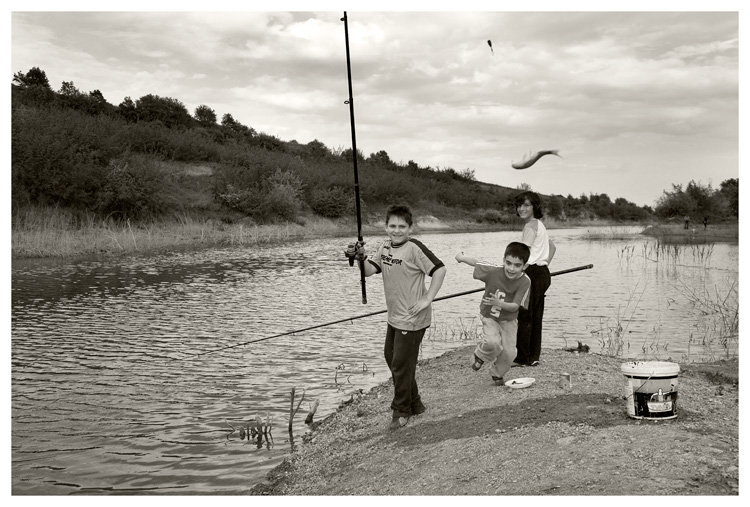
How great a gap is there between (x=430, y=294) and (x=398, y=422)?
3.99ft

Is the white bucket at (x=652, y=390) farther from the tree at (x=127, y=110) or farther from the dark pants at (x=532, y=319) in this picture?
the tree at (x=127, y=110)

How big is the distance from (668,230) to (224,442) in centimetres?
4666

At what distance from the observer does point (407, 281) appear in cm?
567

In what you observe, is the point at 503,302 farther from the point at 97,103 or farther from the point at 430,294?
the point at 97,103

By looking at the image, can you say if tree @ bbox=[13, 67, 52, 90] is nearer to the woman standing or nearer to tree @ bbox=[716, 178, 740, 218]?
tree @ bbox=[716, 178, 740, 218]

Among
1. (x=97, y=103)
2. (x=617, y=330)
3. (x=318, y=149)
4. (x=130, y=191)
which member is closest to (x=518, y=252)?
Answer: (x=617, y=330)

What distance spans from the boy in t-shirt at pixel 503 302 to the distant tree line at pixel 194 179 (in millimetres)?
35220

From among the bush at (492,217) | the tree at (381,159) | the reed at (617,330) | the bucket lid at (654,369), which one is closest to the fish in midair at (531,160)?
the bucket lid at (654,369)

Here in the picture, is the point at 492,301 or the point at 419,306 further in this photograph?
the point at 492,301

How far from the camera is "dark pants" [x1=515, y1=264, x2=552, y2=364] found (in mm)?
6984

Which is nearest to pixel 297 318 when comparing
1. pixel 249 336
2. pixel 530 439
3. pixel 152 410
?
pixel 249 336

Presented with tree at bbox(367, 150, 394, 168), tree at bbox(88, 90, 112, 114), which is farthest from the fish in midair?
tree at bbox(367, 150, 394, 168)

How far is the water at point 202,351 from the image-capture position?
6.05m

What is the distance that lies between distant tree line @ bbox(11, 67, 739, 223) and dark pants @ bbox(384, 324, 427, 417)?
35173 mm
